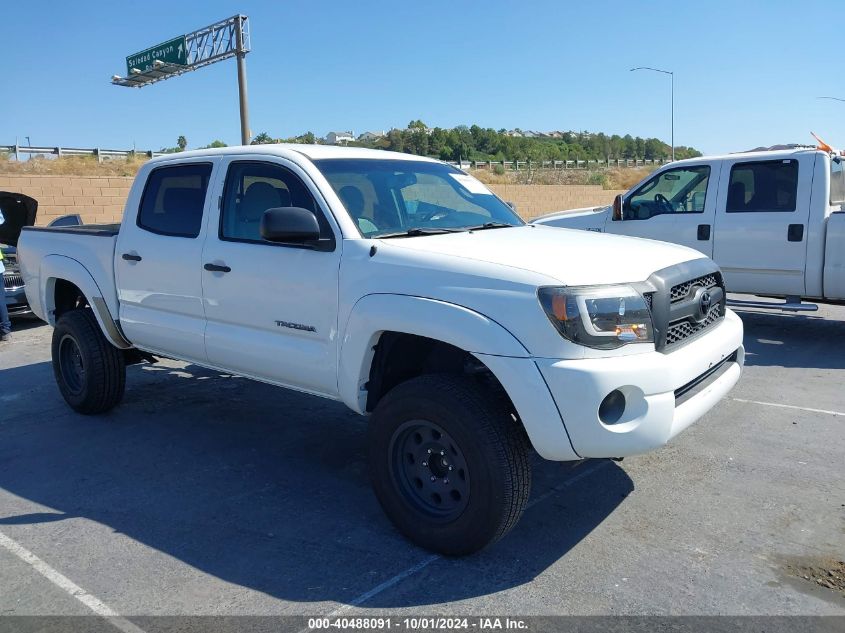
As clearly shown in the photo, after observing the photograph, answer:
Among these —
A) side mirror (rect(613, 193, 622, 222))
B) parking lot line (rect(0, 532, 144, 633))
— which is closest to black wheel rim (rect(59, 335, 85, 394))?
parking lot line (rect(0, 532, 144, 633))

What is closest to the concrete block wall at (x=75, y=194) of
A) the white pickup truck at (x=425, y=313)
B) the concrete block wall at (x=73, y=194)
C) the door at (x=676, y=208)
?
the concrete block wall at (x=73, y=194)

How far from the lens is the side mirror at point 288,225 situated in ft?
12.9

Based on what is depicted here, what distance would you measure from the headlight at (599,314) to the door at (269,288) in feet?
4.22

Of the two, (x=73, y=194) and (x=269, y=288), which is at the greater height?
(x=73, y=194)

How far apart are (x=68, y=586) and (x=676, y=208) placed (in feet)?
25.8

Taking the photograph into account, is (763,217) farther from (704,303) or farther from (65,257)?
(65,257)

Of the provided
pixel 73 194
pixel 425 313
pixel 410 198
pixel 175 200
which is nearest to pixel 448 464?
pixel 425 313

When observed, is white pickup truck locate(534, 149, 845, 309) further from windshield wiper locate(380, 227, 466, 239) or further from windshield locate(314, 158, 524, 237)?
windshield wiper locate(380, 227, 466, 239)

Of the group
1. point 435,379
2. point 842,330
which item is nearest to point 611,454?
point 435,379

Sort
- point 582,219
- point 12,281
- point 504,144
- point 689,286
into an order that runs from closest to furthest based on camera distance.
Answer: point 689,286, point 582,219, point 12,281, point 504,144

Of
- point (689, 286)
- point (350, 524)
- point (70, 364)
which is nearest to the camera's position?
point (689, 286)

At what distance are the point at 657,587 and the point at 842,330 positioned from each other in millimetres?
6943

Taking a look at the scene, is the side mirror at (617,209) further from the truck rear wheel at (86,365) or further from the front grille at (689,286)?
the truck rear wheel at (86,365)

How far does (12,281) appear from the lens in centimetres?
1022
